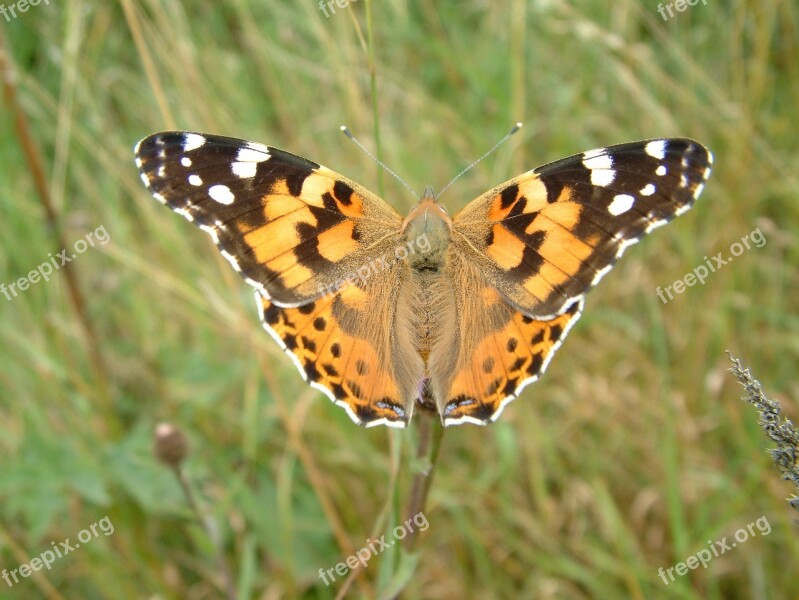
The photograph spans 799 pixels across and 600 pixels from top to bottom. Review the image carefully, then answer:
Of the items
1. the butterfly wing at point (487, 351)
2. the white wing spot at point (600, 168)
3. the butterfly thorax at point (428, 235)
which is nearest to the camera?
the butterfly wing at point (487, 351)

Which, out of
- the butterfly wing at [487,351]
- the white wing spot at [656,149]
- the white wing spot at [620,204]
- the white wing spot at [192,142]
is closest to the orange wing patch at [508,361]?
the butterfly wing at [487,351]

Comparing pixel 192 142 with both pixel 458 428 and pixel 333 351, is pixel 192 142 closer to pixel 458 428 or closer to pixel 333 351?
pixel 333 351

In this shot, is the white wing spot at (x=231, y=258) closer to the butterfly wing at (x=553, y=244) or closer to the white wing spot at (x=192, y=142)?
the white wing spot at (x=192, y=142)

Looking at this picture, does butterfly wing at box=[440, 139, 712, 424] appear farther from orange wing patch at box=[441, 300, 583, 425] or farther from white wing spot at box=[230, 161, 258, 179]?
white wing spot at box=[230, 161, 258, 179]

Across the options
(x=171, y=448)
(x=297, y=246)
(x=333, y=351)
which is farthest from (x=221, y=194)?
Answer: (x=171, y=448)

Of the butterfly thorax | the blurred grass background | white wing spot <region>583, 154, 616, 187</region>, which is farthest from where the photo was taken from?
the blurred grass background

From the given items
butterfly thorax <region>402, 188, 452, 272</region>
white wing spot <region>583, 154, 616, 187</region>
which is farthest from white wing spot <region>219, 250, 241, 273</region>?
white wing spot <region>583, 154, 616, 187</region>

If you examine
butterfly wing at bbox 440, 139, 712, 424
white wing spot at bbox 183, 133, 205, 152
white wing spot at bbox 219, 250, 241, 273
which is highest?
white wing spot at bbox 183, 133, 205, 152
